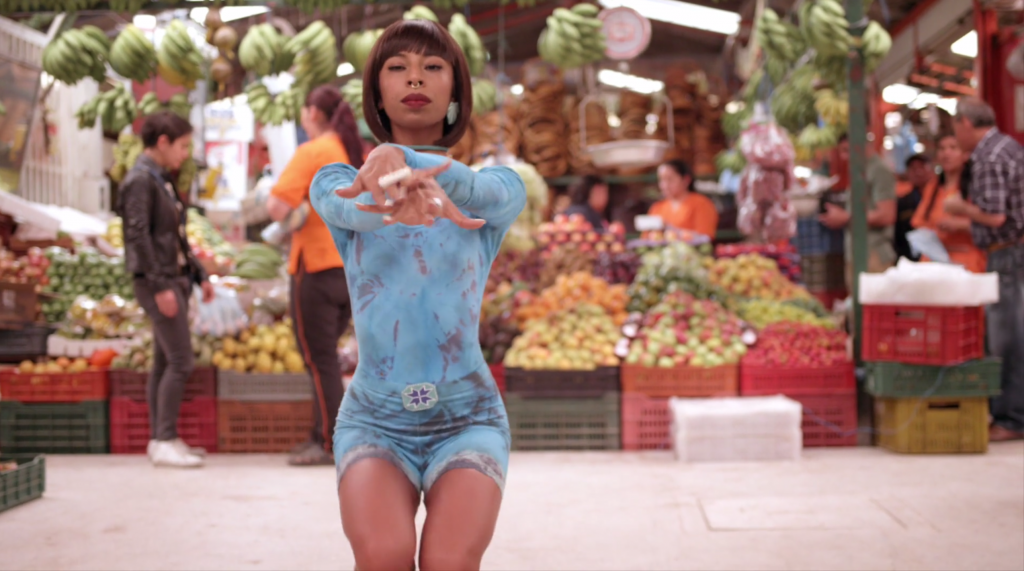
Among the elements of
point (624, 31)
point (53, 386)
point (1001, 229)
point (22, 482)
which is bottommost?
point (22, 482)

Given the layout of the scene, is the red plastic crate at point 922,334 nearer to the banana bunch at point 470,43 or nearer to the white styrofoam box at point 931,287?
the white styrofoam box at point 931,287

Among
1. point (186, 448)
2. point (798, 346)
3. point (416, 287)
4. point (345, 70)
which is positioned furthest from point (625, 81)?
point (416, 287)

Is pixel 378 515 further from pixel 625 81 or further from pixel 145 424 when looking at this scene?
pixel 625 81

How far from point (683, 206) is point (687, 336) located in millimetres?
3620

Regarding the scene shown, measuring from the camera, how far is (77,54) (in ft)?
20.4

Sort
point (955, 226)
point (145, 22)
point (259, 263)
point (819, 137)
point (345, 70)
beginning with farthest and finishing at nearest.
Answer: point (345, 70), point (819, 137), point (259, 263), point (145, 22), point (955, 226)

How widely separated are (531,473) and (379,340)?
10.3 feet

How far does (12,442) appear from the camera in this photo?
596 cm

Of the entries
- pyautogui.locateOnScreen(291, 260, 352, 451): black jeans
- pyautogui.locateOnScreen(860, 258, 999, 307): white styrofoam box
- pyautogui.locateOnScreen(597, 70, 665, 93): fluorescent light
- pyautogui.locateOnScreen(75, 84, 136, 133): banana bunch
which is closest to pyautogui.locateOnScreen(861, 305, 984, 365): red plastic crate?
pyautogui.locateOnScreen(860, 258, 999, 307): white styrofoam box

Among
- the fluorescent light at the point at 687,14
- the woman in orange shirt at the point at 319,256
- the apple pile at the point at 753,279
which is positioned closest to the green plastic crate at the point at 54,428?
the woman in orange shirt at the point at 319,256

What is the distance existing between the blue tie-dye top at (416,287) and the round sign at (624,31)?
16.0ft

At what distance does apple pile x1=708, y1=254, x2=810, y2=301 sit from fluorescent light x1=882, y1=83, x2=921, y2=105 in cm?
813

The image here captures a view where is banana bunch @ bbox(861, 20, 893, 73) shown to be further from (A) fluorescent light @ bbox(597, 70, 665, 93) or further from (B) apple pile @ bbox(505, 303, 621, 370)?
(A) fluorescent light @ bbox(597, 70, 665, 93)

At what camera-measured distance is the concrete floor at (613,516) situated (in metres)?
3.49
